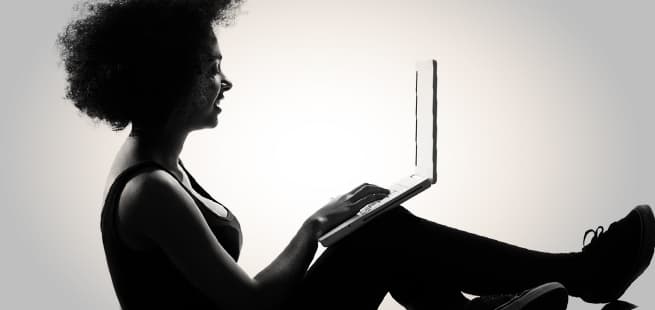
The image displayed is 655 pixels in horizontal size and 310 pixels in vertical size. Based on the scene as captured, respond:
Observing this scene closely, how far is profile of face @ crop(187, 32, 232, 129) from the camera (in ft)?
4.11

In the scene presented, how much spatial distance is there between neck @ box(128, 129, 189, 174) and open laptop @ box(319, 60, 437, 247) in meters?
0.32

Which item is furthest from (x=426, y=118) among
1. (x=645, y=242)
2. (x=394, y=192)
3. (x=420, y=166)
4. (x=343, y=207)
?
(x=645, y=242)

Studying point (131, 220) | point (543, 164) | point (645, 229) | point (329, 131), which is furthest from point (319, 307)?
point (543, 164)

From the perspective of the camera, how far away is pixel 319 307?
3.88 ft

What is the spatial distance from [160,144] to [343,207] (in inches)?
14.5

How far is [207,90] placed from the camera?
1270mm

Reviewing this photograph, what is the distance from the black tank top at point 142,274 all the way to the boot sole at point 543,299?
53 cm

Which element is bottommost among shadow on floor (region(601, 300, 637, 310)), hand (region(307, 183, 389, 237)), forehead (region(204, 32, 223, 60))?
shadow on floor (region(601, 300, 637, 310))

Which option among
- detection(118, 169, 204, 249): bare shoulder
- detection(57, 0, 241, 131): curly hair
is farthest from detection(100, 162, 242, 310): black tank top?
detection(57, 0, 241, 131): curly hair

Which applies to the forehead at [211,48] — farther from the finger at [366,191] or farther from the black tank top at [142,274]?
the finger at [366,191]

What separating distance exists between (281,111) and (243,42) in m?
0.34

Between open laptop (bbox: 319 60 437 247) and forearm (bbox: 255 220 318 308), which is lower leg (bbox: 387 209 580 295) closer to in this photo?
open laptop (bbox: 319 60 437 247)

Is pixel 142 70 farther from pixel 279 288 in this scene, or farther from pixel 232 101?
pixel 232 101

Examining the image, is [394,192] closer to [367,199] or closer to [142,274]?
[367,199]
